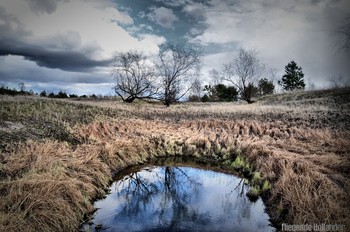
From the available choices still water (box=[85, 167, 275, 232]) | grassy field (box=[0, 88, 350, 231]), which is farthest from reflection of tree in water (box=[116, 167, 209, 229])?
grassy field (box=[0, 88, 350, 231])

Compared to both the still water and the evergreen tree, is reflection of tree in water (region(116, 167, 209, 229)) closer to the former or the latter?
the still water

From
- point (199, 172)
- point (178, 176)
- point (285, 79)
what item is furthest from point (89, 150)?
point (285, 79)

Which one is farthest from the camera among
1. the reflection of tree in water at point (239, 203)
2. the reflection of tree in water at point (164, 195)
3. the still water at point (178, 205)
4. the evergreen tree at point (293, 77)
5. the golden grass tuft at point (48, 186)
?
the evergreen tree at point (293, 77)

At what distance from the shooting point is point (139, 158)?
10.9m

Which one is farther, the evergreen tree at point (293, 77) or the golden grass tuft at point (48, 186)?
the evergreen tree at point (293, 77)

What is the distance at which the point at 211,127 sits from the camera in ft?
49.3

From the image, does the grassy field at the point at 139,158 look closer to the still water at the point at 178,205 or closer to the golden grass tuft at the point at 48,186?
the golden grass tuft at the point at 48,186

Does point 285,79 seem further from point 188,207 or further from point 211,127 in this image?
point 188,207

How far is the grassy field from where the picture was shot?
17.7 feet

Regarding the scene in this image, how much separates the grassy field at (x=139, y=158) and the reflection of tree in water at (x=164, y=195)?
2.36 feet

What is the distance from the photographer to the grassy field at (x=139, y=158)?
213 inches

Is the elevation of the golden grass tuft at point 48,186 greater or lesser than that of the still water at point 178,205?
greater

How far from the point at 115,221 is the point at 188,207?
1.73 meters

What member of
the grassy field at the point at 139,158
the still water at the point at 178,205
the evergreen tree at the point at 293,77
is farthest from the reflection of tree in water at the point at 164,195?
the evergreen tree at the point at 293,77
